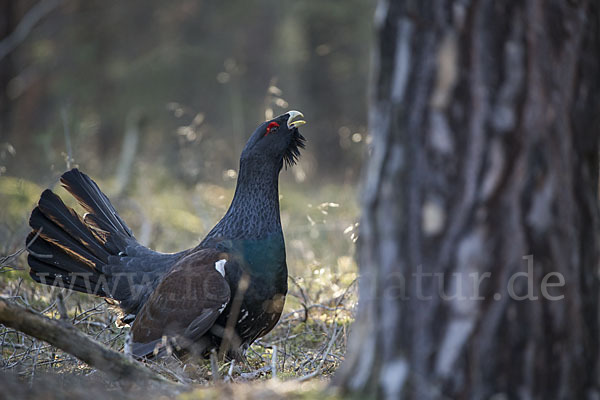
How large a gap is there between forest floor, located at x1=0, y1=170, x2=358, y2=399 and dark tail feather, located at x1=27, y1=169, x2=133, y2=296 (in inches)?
7.7

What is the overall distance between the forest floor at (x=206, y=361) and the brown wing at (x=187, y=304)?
0.59 feet

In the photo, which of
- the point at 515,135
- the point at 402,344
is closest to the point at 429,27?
the point at 515,135

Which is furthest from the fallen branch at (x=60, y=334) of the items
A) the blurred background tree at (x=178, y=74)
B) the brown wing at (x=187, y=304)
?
the blurred background tree at (x=178, y=74)

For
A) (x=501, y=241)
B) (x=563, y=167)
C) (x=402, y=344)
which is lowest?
(x=402, y=344)

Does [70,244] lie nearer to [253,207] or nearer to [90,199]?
[90,199]

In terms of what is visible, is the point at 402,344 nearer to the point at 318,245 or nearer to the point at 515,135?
the point at 515,135

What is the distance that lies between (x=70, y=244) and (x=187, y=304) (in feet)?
4.85

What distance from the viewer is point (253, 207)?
13.4 ft

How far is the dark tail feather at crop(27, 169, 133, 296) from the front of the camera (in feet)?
14.9

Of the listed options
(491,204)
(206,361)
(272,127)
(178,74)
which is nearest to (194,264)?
(206,361)

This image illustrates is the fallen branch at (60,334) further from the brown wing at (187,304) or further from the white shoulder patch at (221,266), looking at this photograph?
the white shoulder patch at (221,266)

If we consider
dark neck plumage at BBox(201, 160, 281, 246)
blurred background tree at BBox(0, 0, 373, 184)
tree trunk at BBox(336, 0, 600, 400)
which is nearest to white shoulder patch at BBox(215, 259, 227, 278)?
dark neck plumage at BBox(201, 160, 281, 246)

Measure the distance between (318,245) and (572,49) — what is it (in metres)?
5.33

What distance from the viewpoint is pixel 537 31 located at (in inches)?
75.1
